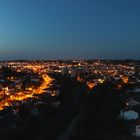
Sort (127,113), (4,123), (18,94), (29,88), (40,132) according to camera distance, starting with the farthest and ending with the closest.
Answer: (29,88), (18,94), (127,113), (4,123), (40,132)

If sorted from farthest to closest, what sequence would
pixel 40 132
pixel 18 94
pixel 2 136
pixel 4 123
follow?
pixel 18 94 → pixel 4 123 → pixel 40 132 → pixel 2 136

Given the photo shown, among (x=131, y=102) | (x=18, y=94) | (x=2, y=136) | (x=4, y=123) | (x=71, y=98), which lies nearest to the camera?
(x=2, y=136)

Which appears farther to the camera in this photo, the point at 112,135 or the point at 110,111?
the point at 110,111

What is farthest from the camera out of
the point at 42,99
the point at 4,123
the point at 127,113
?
the point at 42,99

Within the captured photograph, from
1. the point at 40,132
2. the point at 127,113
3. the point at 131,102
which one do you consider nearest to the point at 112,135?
the point at 40,132

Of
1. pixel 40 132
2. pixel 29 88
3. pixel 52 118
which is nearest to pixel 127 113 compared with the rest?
pixel 52 118

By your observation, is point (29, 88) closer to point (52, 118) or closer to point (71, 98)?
point (71, 98)

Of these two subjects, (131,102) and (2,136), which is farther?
(131,102)

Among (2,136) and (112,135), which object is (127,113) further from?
(2,136)

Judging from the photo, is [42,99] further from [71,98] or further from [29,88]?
[29,88]
